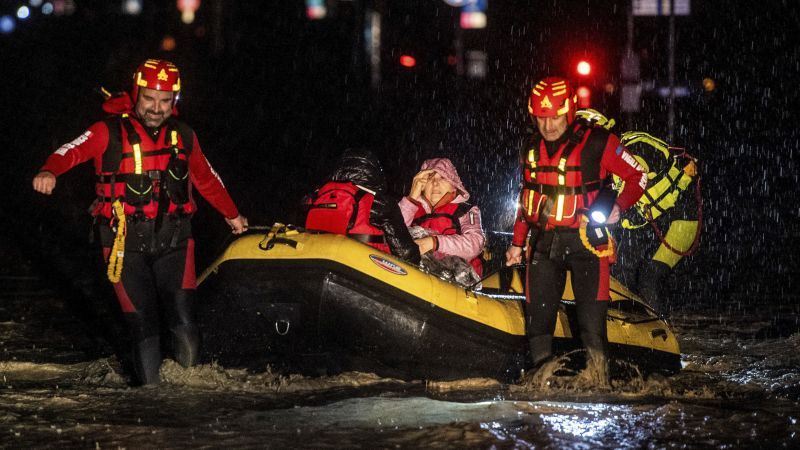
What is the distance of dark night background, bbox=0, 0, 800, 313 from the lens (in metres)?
15.4

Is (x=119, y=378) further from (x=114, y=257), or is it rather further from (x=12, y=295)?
(x=12, y=295)

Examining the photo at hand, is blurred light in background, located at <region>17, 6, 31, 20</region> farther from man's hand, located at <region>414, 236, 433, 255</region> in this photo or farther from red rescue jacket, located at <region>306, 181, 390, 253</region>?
red rescue jacket, located at <region>306, 181, 390, 253</region>

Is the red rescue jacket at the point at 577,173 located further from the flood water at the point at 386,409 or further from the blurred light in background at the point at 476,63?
the blurred light in background at the point at 476,63

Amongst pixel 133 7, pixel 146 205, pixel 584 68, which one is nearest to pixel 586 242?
pixel 146 205

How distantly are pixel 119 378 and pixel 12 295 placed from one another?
4.46 meters

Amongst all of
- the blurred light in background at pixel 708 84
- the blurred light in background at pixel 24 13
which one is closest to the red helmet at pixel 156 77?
the blurred light in background at pixel 708 84

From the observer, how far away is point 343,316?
6.23 metres

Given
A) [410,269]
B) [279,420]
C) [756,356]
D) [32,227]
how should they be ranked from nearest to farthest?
[279,420] → [410,269] → [756,356] → [32,227]

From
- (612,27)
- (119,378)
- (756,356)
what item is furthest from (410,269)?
(612,27)

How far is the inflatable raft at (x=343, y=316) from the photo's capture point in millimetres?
6234

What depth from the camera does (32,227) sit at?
16.3 m

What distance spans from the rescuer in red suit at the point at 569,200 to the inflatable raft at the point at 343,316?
42 centimetres

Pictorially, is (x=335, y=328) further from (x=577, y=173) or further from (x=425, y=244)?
(x=577, y=173)

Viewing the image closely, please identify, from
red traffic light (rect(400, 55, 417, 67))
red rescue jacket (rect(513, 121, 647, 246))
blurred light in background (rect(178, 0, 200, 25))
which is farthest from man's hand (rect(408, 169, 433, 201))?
blurred light in background (rect(178, 0, 200, 25))
